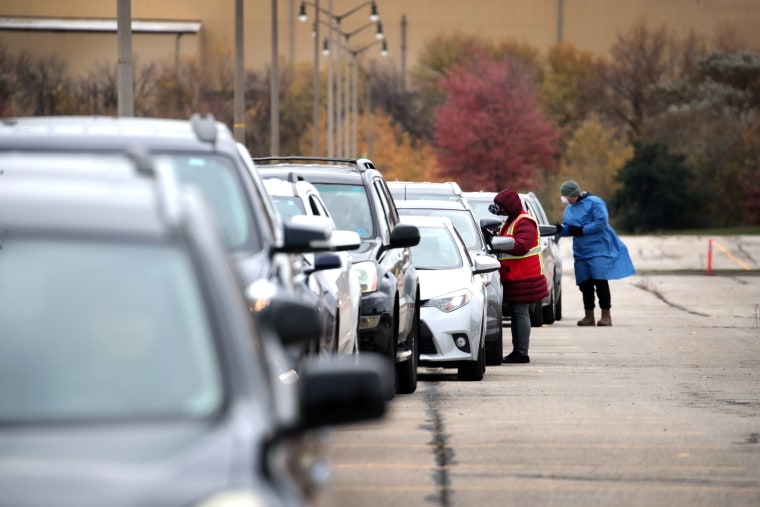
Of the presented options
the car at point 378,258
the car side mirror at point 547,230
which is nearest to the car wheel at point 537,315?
the car side mirror at point 547,230

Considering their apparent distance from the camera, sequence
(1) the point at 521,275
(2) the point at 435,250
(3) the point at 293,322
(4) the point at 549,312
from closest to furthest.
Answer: (3) the point at 293,322 < (2) the point at 435,250 < (1) the point at 521,275 < (4) the point at 549,312

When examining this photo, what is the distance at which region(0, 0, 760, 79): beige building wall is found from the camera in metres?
99.8

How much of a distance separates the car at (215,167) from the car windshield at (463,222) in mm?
9921

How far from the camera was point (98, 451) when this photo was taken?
13.0 ft

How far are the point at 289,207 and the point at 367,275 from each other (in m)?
0.91

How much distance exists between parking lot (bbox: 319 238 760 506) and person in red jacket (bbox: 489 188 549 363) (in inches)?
12.5

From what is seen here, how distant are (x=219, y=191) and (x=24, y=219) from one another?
420cm

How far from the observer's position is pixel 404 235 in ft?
44.3

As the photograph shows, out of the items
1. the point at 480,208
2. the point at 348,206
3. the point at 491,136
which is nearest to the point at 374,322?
the point at 348,206

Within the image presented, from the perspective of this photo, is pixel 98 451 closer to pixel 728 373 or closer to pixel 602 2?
pixel 728 373

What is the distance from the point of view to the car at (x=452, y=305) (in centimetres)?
1570

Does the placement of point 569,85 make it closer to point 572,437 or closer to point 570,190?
point 570,190

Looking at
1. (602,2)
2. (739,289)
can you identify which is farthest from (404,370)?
(602,2)

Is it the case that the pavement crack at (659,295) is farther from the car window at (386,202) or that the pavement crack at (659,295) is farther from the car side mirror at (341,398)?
the car side mirror at (341,398)
